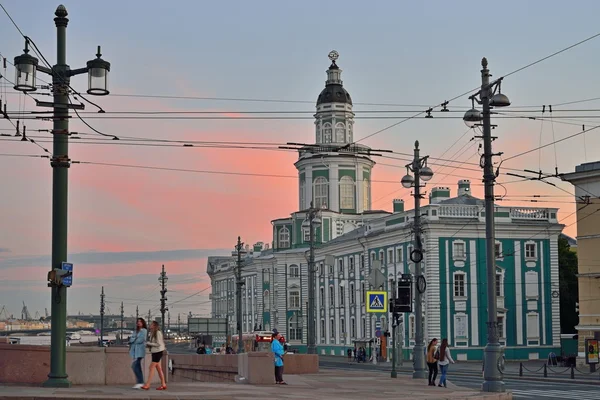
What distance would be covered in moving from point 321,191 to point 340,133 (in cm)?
695

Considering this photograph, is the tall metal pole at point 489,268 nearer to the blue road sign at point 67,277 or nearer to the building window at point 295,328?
the blue road sign at point 67,277

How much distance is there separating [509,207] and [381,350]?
16.5 meters

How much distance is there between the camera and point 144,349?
2705cm

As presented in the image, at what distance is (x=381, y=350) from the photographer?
93188 millimetres

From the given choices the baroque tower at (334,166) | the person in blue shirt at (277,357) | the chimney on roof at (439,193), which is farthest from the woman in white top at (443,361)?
the baroque tower at (334,166)

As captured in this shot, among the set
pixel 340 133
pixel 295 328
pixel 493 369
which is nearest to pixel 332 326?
pixel 295 328

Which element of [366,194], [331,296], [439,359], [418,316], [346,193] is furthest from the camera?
[366,194]

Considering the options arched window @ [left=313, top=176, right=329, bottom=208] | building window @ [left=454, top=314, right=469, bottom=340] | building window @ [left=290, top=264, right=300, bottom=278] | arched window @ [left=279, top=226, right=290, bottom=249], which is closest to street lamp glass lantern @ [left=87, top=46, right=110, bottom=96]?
building window @ [left=454, top=314, right=469, bottom=340]

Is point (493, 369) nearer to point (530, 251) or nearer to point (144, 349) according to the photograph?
point (144, 349)

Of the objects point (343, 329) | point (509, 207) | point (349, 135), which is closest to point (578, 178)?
point (509, 207)

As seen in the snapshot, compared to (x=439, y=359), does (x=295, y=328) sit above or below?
below

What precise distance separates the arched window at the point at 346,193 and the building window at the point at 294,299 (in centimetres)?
1107

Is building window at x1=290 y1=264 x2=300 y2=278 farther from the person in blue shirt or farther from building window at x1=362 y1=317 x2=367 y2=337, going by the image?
the person in blue shirt

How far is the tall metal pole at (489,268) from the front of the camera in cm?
2998
